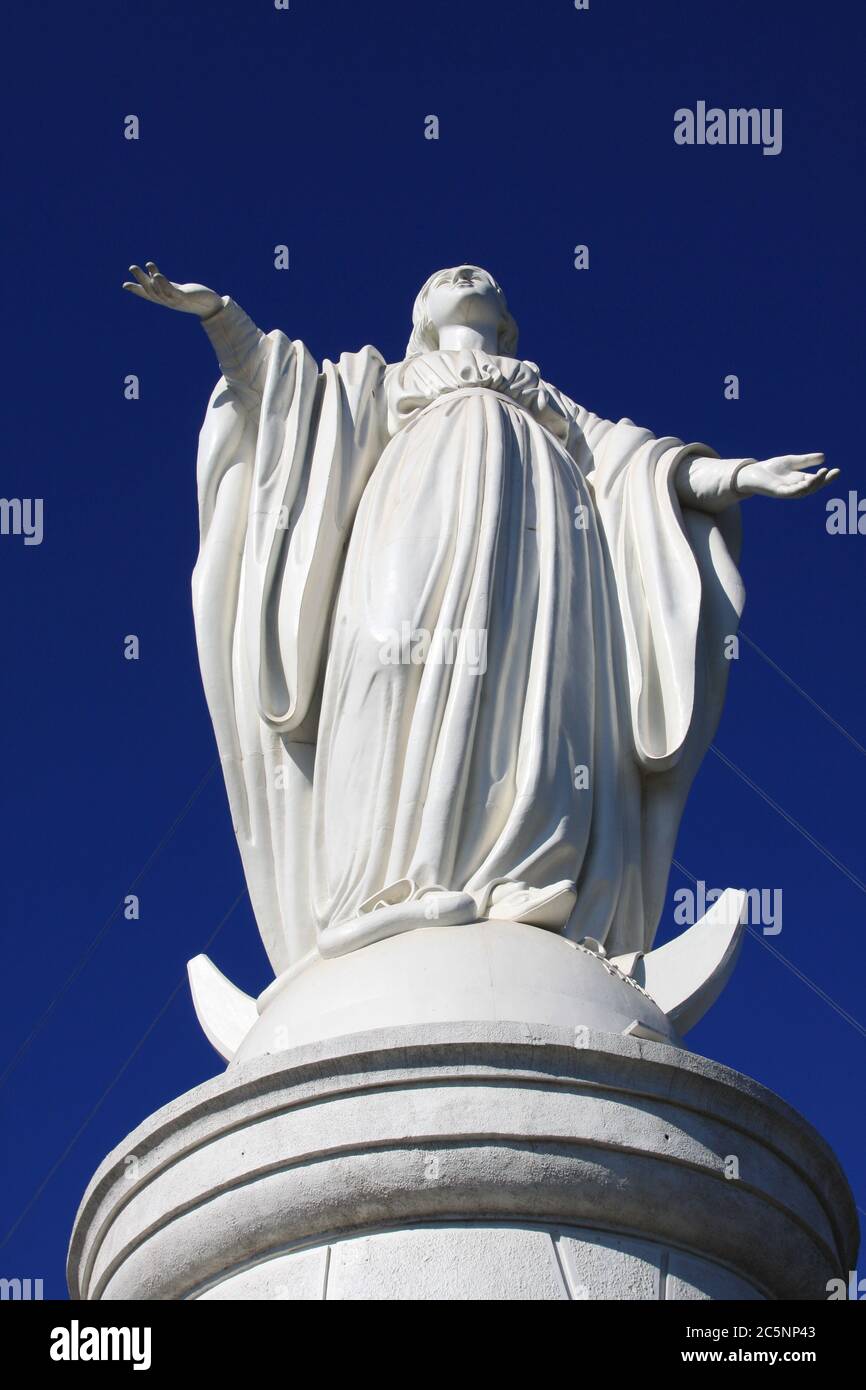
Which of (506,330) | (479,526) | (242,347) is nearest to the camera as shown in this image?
(479,526)

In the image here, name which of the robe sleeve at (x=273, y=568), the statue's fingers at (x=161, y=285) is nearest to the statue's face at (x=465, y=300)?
the robe sleeve at (x=273, y=568)

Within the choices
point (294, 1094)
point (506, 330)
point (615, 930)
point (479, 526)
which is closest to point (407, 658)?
point (479, 526)

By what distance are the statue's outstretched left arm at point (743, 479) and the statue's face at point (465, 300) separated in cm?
164

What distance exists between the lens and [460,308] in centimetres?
1169

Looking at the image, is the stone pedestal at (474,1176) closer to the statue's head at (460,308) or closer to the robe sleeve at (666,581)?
the robe sleeve at (666,581)

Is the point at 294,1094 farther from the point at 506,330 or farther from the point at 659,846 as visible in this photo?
the point at 506,330

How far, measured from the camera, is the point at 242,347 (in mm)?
10617

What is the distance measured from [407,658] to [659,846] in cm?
156

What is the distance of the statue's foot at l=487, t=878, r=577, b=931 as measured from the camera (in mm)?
8766

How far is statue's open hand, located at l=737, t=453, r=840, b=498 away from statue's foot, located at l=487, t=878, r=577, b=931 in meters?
2.49

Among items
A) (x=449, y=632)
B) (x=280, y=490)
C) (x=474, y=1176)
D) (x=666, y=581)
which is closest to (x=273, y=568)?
(x=280, y=490)

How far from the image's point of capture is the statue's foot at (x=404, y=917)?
865 cm

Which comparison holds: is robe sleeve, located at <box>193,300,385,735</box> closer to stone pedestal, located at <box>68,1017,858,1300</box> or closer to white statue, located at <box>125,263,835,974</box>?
white statue, located at <box>125,263,835,974</box>
